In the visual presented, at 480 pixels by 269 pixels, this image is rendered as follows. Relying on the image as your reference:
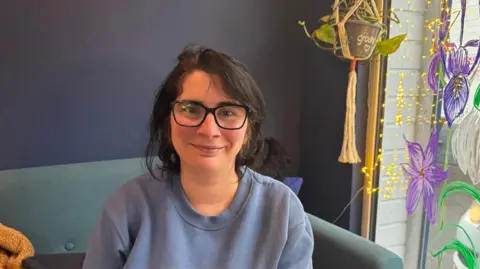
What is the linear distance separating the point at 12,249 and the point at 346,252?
3.18ft

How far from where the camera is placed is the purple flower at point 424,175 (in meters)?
1.67

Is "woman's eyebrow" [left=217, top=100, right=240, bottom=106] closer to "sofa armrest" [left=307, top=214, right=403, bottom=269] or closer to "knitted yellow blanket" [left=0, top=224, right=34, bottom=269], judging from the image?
"sofa armrest" [left=307, top=214, right=403, bottom=269]

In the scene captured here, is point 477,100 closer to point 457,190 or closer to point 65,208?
point 457,190

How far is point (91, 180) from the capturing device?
164 centimetres

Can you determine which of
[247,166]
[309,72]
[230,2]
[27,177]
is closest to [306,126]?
[309,72]

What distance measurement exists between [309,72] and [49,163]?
3.86 ft

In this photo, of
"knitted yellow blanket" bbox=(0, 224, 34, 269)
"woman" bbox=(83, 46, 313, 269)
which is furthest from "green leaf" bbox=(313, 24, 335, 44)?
"knitted yellow blanket" bbox=(0, 224, 34, 269)

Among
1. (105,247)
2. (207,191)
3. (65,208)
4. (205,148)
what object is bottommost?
(65,208)

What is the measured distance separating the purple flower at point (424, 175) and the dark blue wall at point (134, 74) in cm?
25

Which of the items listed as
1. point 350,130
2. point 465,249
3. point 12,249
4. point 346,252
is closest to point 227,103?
point 346,252

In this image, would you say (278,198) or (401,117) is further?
(401,117)

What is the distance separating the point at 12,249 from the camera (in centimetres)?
133

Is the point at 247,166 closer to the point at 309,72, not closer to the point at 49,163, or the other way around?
the point at 49,163

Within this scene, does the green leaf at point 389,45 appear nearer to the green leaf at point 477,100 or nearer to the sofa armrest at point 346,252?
the green leaf at point 477,100
